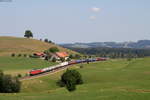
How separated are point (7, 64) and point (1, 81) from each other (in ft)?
199

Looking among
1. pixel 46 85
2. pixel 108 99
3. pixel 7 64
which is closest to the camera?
pixel 108 99

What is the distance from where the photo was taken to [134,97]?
126 feet

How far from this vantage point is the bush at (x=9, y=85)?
72.0 metres

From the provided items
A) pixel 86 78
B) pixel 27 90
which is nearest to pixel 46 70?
pixel 86 78

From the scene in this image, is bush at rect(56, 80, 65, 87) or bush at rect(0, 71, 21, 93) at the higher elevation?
bush at rect(0, 71, 21, 93)

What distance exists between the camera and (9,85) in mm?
73250

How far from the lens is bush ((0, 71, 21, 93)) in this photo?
72.0m

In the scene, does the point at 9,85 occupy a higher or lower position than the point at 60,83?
higher

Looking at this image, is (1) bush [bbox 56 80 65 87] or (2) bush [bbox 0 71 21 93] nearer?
(2) bush [bbox 0 71 21 93]

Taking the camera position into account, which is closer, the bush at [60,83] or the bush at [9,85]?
the bush at [9,85]

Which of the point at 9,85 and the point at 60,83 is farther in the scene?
the point at 60,83

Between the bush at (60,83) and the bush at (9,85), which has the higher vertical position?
the bush at (9,85)

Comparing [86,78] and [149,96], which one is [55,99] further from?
[86,78]

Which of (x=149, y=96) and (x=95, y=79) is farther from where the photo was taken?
(x=95, y=79)
